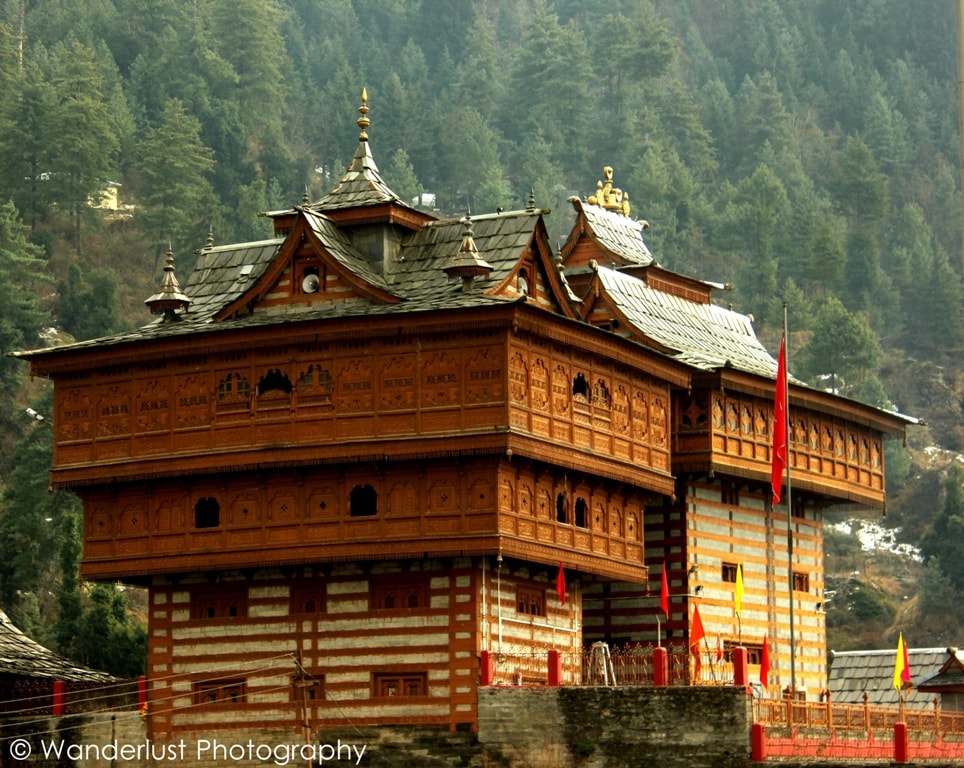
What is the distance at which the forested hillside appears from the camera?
4218 inches

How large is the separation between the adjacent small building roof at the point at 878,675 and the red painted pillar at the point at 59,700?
2135cm

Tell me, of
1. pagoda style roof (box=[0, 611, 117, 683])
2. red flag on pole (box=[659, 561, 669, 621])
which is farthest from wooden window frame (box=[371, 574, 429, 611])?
pagoda style roof (box=[0, 611, 117, 683])

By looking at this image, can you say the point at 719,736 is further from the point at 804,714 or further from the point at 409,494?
the point at 409,494

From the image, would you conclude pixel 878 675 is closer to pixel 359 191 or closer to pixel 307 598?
pixel 307 598

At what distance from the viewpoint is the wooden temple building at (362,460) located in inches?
1700

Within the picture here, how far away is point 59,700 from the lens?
4688cm

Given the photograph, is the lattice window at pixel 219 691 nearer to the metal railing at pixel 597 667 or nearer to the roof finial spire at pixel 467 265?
the metal railing at pixel 597 667

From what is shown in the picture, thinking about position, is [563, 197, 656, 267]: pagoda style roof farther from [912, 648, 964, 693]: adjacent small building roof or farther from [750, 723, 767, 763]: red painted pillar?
[750, 723, 767, 763]: red painted pillar

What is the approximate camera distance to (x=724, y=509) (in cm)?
5247

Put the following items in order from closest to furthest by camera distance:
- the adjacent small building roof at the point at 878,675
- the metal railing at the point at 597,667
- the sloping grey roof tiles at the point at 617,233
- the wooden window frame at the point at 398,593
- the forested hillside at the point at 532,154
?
1. the metal railing at the point at 597,667
2. the wooden window frame at the point at 398,593
3. the sloping grey roof tiles at the point at 617,233
4. the adjacent small building roof at the point at 878,675
5. the forested hillside at the point at 532,154

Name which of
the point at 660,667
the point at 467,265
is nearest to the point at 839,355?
the point at 467,265

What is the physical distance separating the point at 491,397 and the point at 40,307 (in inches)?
2684

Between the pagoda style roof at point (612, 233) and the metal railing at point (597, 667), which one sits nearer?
the metal railing at point (597, 667)

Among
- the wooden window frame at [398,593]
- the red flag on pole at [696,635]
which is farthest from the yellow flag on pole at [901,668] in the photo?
the wooden window frame at [398,593]
